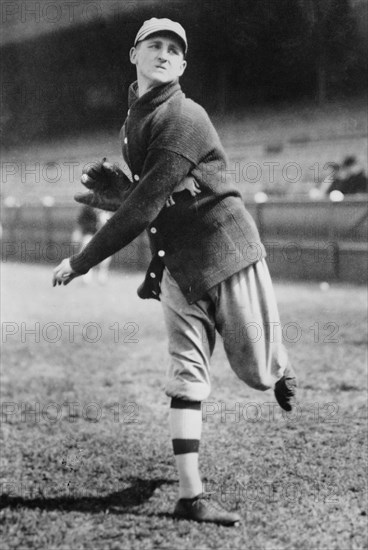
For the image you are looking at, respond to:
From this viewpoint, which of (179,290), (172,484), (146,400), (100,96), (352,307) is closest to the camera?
Result: (179,290)

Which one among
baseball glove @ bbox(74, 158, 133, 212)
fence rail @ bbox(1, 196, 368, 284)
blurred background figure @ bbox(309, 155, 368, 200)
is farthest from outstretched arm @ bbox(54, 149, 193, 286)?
blurred background figure @ bbox(309, 155, 368, 200)

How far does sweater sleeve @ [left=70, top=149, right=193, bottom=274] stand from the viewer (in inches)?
105

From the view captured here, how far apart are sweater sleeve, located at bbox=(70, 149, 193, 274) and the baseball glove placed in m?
0.42

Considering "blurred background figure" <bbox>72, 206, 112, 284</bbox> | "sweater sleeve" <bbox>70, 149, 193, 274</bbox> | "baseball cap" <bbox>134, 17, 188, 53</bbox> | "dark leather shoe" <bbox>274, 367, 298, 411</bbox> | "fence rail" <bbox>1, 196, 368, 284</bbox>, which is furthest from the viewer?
"blurred background figure" <bbox>72, 206, 112, 284</bbox>

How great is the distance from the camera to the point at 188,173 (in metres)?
2.78

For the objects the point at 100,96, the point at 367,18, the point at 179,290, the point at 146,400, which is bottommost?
the point at 146,400

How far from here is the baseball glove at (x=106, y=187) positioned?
10.3ft

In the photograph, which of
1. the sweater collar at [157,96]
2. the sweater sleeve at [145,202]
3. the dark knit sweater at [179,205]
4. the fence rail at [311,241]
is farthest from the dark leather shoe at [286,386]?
the fence rail at [311,241]

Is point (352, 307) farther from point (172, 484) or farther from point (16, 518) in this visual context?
point (16, 518)

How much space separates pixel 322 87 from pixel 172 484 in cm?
1229

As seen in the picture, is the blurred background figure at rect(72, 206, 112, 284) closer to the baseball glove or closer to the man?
the baseball glove

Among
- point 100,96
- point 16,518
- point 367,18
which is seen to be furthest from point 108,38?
point 16,518

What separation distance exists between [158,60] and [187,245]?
2.27 feet

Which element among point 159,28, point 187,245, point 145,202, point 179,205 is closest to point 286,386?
point 187,245
